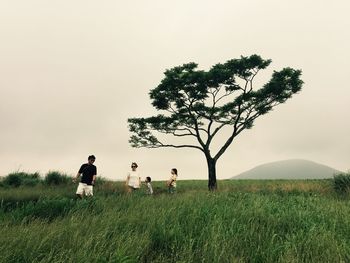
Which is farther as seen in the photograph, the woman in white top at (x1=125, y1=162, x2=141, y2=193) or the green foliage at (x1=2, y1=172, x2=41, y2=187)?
the green foliage at (x1=2, y1=172, x2=41, y2=187)

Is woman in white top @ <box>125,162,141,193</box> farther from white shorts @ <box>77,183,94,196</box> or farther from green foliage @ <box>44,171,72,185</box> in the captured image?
green foliage @ <box>44,171,72,185</box>

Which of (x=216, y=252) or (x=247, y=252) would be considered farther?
(x=247, y=252)

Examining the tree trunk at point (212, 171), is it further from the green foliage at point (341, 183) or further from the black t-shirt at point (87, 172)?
the black t-shirt at point (87, 172)

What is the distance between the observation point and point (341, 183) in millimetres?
18625

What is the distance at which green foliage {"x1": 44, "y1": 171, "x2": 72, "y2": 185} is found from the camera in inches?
959

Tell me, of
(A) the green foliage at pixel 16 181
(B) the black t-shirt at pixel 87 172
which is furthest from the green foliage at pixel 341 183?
(A) the green foliage at pixel 16 181

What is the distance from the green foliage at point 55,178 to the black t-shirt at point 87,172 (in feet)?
39.7

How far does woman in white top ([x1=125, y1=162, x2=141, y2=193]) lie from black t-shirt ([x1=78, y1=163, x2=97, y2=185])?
2.85 meters

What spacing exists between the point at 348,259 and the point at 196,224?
7.94ft

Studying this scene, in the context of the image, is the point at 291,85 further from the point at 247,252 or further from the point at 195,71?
the point at 247,252

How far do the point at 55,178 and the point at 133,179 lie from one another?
10.7 m

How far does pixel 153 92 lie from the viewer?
28.2 m

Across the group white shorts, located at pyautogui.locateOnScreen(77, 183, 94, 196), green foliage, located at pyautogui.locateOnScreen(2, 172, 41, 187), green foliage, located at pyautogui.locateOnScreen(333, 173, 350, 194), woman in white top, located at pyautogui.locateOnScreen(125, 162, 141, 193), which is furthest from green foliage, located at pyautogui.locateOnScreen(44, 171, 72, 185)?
green foliage, located at pyautogui.locateOnScreen(333, 173, 350, 194)

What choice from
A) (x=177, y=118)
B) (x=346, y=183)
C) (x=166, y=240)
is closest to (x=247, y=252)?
(x=166, y=240)
